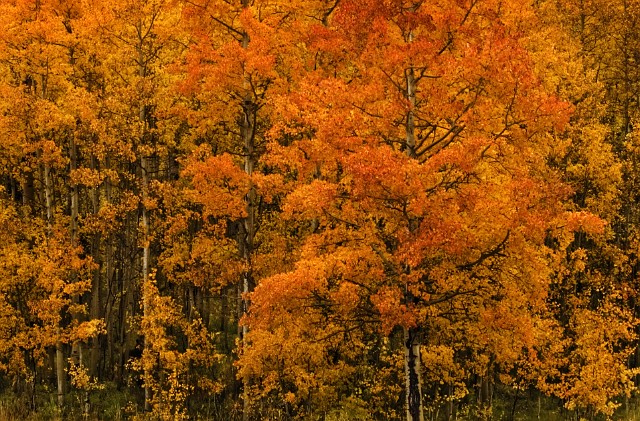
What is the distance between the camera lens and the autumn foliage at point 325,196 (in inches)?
502

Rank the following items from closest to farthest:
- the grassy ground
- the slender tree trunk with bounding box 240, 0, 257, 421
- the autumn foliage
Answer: the autumn foliage < the slender tree trunk with bounding box 240, 0, 257, 421 < the grassy ground

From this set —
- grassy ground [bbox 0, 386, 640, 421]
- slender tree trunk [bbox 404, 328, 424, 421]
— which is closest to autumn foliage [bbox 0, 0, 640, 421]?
slender tree trunk [bbox 404, 328, 424, 421]

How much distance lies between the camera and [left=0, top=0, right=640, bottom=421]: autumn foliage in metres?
12.8

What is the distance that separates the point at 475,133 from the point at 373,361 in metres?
13.3

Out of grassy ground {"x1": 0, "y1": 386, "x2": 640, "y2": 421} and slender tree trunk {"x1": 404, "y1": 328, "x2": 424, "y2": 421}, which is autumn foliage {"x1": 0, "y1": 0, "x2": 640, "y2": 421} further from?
grassy ground {"x1": 0, "y1": 386, "x2": 640, "y2": 421}

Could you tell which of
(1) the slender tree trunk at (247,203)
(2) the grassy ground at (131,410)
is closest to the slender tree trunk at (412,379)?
(2) the grassy ground at (131,410)

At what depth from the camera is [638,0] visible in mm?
29250

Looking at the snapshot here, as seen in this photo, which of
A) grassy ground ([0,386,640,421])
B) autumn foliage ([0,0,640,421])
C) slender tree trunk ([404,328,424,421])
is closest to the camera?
autumn foliage ([0,0,640,421])

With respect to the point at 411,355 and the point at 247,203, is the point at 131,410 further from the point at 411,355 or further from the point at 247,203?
the point at 411,355

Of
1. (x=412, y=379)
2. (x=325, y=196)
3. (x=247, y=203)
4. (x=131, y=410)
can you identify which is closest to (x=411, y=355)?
(x=412, y=379)

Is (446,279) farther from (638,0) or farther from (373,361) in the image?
(638,0)

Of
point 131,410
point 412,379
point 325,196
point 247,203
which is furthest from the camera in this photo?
point 131,410

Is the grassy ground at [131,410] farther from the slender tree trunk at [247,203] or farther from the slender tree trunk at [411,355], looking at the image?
the slender tree trunk at [411,355]

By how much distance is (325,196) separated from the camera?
13.0m
